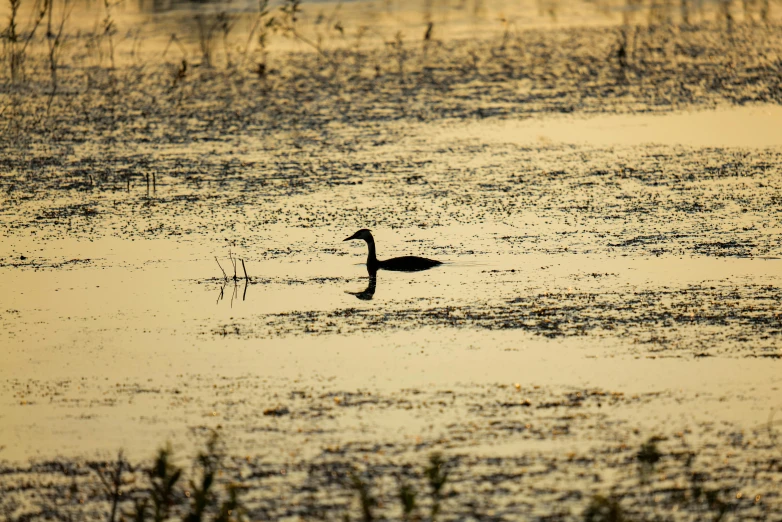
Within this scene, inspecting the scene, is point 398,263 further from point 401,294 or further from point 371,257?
point 401,294

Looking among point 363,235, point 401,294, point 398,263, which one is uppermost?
point 363,235

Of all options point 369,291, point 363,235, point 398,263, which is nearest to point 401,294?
point 369,291

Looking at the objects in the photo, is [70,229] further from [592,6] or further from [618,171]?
[592,6]

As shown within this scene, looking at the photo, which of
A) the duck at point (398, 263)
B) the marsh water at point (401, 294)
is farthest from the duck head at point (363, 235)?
the marsh water at point (401, 294)

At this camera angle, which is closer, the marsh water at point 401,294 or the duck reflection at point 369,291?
the marsh water at point 401,294

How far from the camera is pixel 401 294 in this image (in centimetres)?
780

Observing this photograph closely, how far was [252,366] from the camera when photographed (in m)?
6.27

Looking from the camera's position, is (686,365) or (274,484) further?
(686,365)

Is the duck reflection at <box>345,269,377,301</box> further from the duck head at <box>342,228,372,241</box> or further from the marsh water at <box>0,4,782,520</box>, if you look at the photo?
the duck head at <box>342,228,372,241</box>

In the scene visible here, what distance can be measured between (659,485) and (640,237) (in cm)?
446

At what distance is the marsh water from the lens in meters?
4.93

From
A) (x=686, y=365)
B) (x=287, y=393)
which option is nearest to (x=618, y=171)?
(x=686, y=365)

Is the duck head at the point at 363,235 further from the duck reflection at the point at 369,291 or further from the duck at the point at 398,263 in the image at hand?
the duck reflection at the point at 369,291

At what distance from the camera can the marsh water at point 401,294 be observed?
16.2 ft
